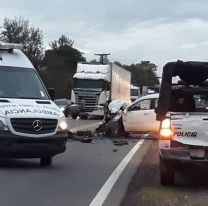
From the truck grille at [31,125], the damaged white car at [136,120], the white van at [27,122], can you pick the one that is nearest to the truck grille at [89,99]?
the damaged white car at [136,120]

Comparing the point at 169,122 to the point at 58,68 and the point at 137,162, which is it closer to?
the point at 137,162

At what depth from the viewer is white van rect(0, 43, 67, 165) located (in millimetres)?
12773

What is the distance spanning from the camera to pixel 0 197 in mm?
9734

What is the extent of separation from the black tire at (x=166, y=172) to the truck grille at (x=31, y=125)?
315 cm

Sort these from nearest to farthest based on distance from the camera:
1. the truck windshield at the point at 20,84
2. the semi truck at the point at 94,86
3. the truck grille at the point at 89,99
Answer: the truck windshield at the point at 20,84, the semi truck at the point at 94,86, the truck grille at the point at 89,99

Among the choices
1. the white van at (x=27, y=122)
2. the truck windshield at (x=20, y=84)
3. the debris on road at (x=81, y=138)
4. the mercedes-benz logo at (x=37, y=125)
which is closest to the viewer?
the white van at (x=27, y=122)

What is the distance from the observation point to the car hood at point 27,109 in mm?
12836

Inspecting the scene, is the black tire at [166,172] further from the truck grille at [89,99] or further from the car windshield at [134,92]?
the car windshield at [134,92]

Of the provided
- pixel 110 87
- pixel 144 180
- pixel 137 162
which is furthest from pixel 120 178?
pixel 110 87

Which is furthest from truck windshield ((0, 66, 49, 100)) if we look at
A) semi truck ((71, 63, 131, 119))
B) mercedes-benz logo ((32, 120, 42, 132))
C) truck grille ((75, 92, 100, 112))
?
truck grille ((75, 92, 100, 112))

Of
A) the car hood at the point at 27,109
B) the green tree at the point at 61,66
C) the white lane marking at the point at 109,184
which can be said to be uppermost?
the green tree at the point at 61,66

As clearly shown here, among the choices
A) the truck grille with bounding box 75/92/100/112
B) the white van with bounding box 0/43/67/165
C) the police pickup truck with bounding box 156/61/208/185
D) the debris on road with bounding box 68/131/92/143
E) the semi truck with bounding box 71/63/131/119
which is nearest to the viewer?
the police pickup truck with bounding box 156/61/208/185

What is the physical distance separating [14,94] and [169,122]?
184 inches

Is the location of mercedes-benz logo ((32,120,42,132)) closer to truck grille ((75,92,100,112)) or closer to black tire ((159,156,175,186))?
black tire ((159,156,175,186))
